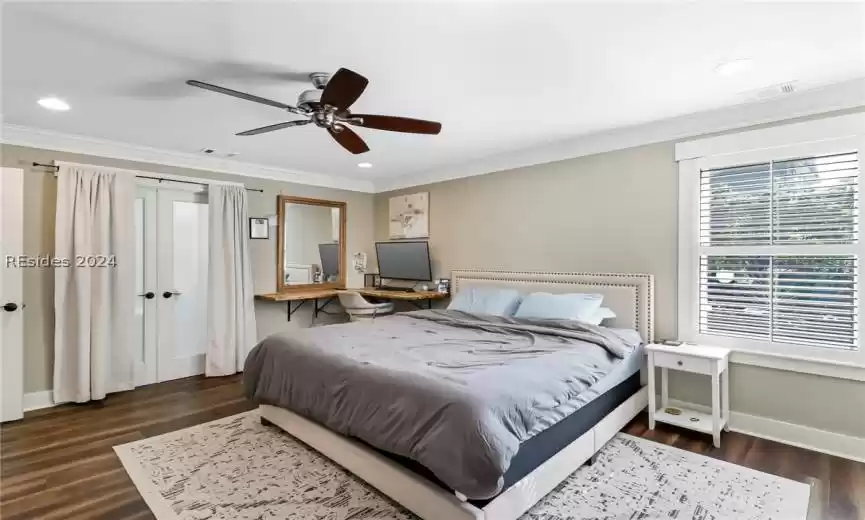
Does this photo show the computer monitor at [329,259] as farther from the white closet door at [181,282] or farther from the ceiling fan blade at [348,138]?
the ceiling fan blade at [348,138]

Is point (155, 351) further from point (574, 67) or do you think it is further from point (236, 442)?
point (574, 67)

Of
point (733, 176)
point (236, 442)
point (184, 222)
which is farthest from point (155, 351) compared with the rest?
point (733, 176)

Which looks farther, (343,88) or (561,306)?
(561,306)

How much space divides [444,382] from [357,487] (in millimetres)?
898

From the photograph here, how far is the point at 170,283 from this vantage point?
14.9 ft

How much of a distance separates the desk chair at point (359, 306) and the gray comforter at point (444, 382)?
1.47 meters

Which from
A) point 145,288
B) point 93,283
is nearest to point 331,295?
point 145,288

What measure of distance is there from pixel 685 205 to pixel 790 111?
0.87 meters

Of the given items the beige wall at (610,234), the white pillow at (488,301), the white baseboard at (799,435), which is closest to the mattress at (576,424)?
the beige wall at (610,234)

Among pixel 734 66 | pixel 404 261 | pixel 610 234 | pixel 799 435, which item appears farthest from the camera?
pixel 404 261

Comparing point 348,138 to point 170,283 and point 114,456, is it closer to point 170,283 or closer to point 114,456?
point 114,456

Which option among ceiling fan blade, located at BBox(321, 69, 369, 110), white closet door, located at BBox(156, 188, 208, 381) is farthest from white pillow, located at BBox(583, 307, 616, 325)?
white closet door, located at BBox(156, 188, 208, 381)

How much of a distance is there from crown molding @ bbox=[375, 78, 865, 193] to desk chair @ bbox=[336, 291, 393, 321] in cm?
189

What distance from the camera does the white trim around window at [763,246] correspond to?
274 cm
